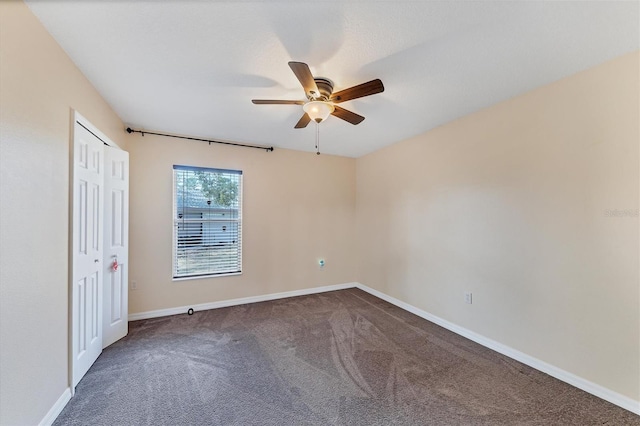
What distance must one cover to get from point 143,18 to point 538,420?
3.68 meters

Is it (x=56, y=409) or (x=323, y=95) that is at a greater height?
(x=323, y=95)

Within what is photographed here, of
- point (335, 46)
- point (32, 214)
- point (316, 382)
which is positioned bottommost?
point (316, 382)

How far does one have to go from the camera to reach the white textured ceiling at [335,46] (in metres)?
1.45

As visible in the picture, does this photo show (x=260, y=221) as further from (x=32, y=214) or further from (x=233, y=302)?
(x=32, y=214)

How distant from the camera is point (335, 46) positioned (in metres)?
1.74

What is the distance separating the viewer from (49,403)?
5.42 feet

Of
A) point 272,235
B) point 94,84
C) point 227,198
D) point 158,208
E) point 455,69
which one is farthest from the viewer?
point 272,235

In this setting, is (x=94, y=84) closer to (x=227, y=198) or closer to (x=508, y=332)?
(x=227, y=198)

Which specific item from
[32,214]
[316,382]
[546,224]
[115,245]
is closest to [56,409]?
[32,214]

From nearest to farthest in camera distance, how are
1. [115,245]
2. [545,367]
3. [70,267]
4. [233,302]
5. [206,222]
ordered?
1. [70,267]
2. [545,367]
3. [115,245]
4. [206,222]
5. [233,302]

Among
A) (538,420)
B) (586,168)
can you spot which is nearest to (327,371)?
(538,420)

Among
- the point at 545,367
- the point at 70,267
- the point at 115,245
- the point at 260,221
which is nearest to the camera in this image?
the point at 70,267

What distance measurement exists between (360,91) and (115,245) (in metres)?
3.03

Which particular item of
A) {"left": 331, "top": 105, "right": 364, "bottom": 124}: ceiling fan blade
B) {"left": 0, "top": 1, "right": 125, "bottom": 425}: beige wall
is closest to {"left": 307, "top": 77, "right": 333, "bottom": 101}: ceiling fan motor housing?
{"left": 331, "top": 105, "right": 364, "bottom": 124}: ceiling fan blade
